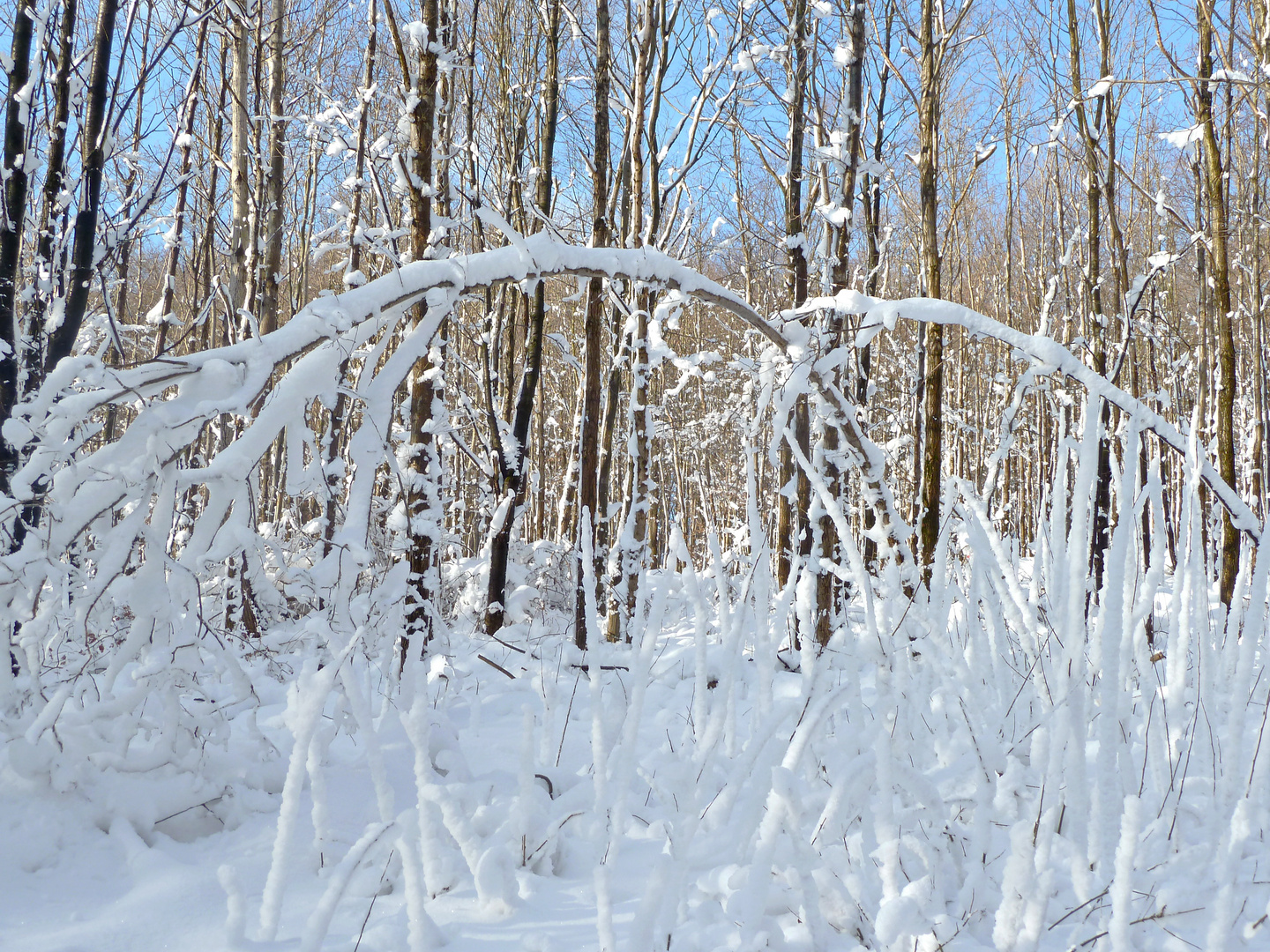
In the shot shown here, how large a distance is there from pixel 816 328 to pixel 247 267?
16.8ft

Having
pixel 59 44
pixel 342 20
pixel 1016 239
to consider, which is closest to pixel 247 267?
pixel 59 44

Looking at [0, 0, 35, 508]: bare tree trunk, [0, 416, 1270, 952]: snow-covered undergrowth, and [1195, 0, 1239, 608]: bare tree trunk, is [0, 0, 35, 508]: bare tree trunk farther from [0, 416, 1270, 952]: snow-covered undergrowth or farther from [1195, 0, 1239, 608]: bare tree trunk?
[1195, 0, 1239, 608]: bare tree trunk

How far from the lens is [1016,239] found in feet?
50.5

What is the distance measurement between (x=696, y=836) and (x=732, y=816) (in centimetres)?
31

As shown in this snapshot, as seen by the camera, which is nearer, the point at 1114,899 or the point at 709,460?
the point at 1114,899

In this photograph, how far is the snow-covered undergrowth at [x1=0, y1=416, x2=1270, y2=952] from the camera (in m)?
1.21

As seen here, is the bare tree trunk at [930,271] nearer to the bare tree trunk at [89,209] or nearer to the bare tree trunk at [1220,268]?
the bare tree trunk at [1220,268]

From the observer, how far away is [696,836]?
1.50 meters

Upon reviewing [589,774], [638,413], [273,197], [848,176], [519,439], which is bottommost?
[589,774]

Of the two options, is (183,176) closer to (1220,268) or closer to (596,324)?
(596,324)

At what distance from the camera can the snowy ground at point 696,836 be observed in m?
1.20

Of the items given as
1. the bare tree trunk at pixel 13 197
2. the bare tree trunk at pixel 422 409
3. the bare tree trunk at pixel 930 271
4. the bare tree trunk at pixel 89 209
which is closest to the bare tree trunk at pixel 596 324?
the bare tree trunk at pixel 422 409

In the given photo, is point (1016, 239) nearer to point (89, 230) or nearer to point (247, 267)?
point (247, 267)

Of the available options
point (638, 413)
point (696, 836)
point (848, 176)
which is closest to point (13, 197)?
point (696, 836)
